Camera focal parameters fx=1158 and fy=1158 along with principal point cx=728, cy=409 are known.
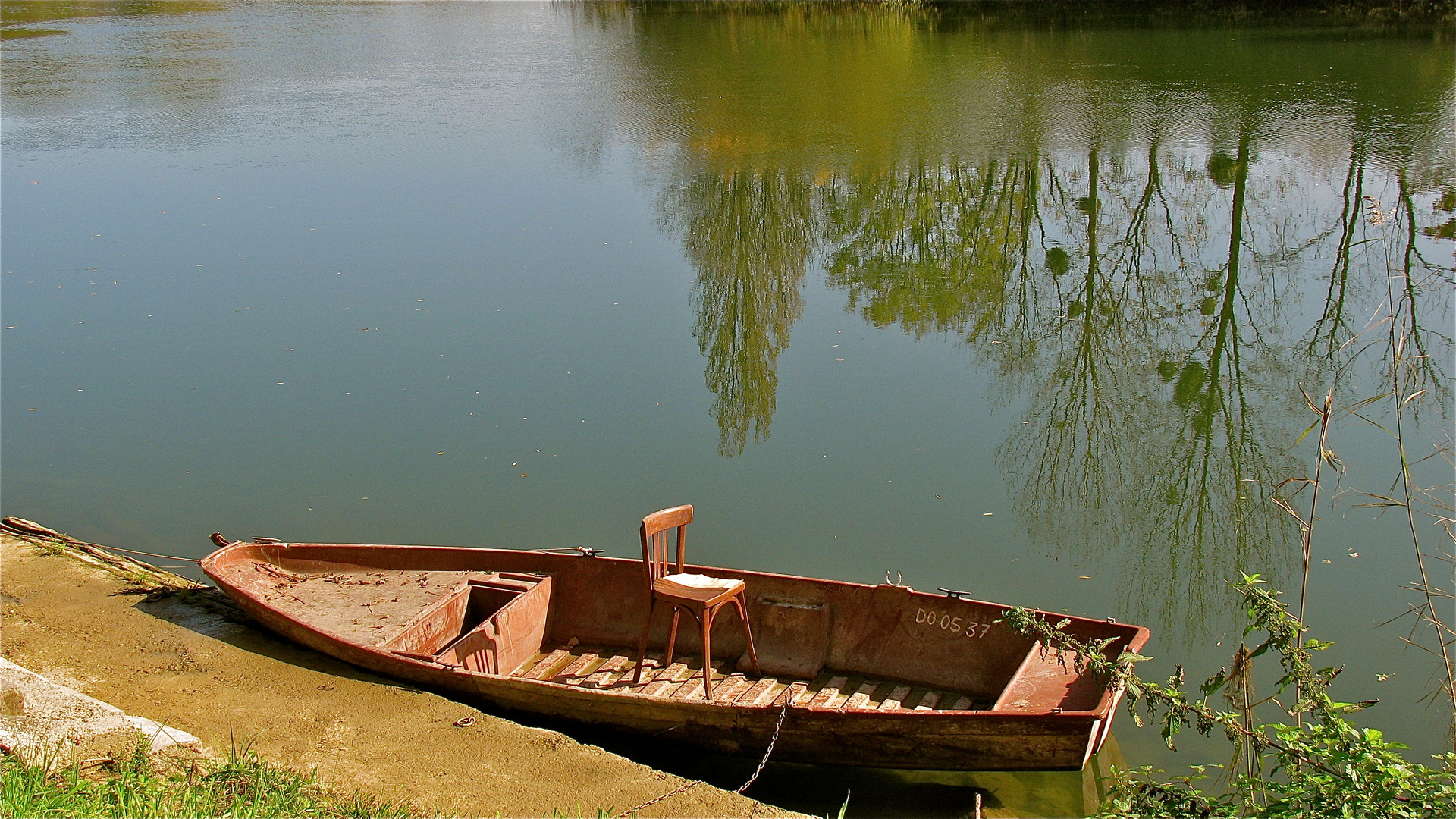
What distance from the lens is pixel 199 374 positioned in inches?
450

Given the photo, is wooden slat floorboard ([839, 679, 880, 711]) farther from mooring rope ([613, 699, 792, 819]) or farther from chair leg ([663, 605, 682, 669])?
chair leg ([663, 605, 682, 669])

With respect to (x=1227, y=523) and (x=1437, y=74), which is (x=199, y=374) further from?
(x=1437, y=74)

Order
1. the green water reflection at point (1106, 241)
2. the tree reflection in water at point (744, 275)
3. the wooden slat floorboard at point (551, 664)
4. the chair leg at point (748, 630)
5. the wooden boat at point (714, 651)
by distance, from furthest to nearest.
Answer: the tree reflection in water at point (744, 275), the green water reflection at point (1106, 241), the wooden slat floorboard at point (551, 664), the chair leg at point (748, 630), the wooden boat at point (714, 651)

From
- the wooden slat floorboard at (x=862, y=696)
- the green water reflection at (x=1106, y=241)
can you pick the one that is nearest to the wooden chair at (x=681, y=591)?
the wooden slat floorboard at (x=862, y=696)

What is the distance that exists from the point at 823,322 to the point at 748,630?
6.36m

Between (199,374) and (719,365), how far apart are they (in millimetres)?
5135

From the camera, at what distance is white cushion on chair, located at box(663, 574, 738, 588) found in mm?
6332

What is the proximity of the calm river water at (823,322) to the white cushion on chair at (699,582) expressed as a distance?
3.23 ft

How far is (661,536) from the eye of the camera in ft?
22.2

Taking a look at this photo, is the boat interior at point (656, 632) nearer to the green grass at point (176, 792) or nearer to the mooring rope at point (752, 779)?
the mooring rope at point (752, 779)

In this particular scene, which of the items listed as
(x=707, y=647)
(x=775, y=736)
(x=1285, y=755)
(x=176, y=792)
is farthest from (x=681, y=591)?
(x=1285, y=755)

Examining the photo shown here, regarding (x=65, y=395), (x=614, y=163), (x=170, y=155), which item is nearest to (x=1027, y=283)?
(x=614, y=163)

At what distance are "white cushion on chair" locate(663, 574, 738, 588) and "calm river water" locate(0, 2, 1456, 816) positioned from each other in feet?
3.23

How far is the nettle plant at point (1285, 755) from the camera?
3.79 meters
